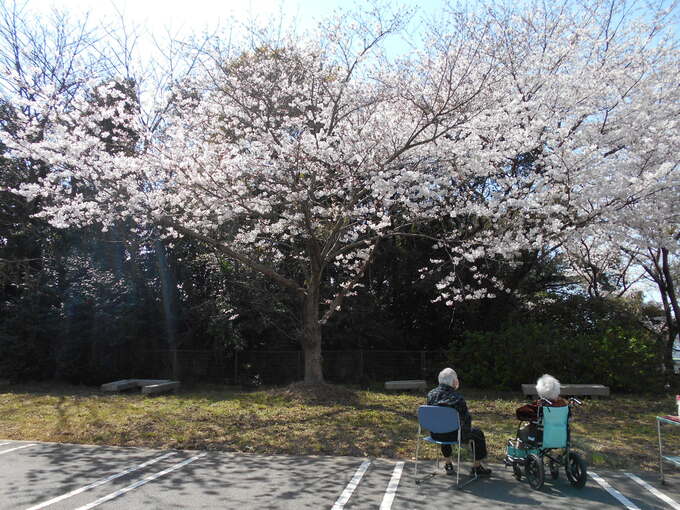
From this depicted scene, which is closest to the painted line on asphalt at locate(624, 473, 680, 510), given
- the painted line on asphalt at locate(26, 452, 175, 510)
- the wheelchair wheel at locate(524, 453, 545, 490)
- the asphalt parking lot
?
the asphalt parking lot

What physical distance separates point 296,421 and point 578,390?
5983 millimetres

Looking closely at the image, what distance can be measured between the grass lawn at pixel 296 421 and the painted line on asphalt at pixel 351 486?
0.55m

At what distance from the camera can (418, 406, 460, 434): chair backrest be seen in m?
5.32

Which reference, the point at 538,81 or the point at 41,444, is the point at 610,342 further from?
the point at 41,444

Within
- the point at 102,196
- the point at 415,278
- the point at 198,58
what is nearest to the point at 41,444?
the point at 102,196

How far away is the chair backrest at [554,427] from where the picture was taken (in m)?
5.22

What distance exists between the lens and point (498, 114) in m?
9.78

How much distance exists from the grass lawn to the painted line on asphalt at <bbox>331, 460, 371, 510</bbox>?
554 mm

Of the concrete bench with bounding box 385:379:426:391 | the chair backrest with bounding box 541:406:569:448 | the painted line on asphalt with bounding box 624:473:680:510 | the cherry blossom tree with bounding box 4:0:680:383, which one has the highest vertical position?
the cherry blossom tree with bounding box 4:0:680:383

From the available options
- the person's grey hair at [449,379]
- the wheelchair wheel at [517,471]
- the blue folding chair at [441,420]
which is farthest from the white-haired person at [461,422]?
the wheelchair wheel at [517,471]

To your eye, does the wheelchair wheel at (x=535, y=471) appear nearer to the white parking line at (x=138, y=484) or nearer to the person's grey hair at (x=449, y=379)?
the person's grey hair at (x=449, y=379)

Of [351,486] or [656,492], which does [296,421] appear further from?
[656,492]

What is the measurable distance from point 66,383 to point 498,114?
12.1 meters

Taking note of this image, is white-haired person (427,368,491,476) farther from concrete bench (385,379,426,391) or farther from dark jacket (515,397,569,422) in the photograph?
concrete bench (385,379,426,391)
